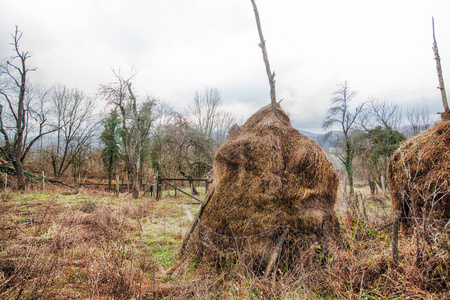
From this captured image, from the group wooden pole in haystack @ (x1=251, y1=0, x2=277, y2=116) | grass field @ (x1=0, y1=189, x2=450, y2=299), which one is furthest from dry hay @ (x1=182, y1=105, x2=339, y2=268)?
wooden pole in haystack @ (x1=251, y1=0, x2=277, y2=116)

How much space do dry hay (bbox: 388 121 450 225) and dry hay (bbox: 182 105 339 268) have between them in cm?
112

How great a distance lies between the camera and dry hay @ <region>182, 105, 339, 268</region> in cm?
399

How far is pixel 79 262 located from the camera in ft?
12.8

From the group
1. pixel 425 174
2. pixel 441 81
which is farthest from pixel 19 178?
pixel 441 81

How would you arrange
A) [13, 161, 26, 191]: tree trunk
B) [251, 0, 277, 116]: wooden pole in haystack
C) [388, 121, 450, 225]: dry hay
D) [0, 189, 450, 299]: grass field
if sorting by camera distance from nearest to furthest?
[0, 189, 450, 299]: grass field, [388, 121, 450, 225]: dry hay, [251, 0, 277, 116]: wooden pole in haystack, [13, 161, 26, 191]: tree trunk

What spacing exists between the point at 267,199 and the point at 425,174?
2.71m

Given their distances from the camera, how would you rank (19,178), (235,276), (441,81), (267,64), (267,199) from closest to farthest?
(235,276) → (267,199) → (441,81) → (267,64) → (19,178)

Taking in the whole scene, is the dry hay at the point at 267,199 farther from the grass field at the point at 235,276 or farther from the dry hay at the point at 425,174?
the dry hay at the point at 425,174

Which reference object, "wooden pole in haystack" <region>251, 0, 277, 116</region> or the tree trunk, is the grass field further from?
the tree trunk

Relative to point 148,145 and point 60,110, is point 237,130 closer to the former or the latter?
point 148,145

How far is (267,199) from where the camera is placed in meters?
4.25

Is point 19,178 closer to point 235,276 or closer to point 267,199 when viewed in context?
point 235,276

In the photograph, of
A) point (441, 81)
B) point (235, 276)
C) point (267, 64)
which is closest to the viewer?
point (235, 276)

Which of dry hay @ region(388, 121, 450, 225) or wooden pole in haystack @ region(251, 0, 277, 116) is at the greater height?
wooden pole in haystack @ region(251, 0, 277, 116)
